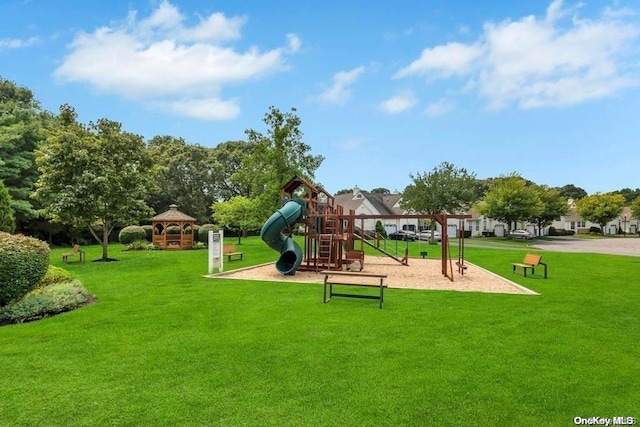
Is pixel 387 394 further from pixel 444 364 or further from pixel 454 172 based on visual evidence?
pixel 454 172

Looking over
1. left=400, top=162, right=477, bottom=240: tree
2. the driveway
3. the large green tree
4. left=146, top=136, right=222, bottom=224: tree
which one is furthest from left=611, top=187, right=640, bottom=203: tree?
the large green tree

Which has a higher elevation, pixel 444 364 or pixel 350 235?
pixel 350 235

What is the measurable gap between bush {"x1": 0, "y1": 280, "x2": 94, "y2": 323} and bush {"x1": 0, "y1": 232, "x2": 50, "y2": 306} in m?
0.26

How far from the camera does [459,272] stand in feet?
54.1

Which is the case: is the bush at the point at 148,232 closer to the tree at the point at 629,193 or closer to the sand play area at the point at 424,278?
the sand play area at the point at 424,278

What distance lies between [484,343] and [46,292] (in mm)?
9348

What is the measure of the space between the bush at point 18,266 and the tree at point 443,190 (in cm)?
3656

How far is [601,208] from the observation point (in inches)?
2398

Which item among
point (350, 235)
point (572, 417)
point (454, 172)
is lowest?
point (572, 417)

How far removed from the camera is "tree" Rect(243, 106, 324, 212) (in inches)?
1072

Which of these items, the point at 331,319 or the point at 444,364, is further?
the point at 331,319

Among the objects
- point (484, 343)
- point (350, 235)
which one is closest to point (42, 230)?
point (350, 235)

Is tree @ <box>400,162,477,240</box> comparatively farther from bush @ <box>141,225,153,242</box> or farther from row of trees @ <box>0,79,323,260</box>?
bush @ <box>141,225,153,242</box>

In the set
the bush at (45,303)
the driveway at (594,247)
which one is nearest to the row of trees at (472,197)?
the driveway at (594,247)
